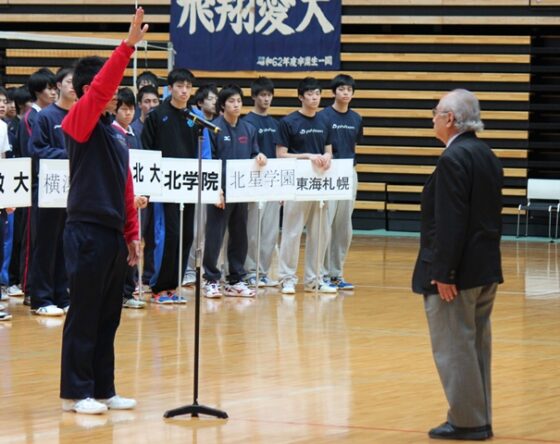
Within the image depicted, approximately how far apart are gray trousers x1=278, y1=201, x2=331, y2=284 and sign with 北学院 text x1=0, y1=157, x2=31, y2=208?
2937 millimetres

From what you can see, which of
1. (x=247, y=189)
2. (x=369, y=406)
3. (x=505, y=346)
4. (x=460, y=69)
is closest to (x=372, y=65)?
(x=460, y=69)

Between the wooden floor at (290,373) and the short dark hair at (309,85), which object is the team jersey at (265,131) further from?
the wooden floor at (290,373)

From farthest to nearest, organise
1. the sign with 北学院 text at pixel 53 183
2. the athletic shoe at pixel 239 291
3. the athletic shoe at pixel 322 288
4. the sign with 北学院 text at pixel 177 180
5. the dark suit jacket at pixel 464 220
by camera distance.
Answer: the athletic shoe at pixel 322 288 → the athletic shoe at pixel 239 291 → the sign with 北学院 text at pixel 177 180 → the sign with 北学院 text at pixel 53 183 → the dark suit jacket at pixel 464 220

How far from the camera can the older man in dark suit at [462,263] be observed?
573cm

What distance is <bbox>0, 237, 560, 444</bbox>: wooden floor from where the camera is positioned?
596 cm

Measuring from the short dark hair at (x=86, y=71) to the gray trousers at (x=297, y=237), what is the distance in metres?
5.58

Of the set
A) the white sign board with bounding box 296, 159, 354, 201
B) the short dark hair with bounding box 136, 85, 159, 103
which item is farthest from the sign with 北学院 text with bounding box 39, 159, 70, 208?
the white sign board with bounding box 296, 159, 354, 201

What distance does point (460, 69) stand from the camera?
18.8 metres

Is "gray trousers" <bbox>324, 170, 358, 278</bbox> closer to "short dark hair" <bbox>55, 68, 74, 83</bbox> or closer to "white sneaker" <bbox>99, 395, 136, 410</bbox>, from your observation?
"short dark hair" <bbox>55, 68, 74, 83</bbox>

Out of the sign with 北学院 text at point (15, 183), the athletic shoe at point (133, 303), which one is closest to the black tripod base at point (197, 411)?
the sign with 北学院 text at point (15, 183)

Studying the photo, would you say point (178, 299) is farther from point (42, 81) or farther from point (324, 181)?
point (42, 81)

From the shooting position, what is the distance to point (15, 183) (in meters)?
9.77

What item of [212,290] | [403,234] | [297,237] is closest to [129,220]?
[212,290]

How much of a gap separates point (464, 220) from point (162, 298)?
542 centimetres
